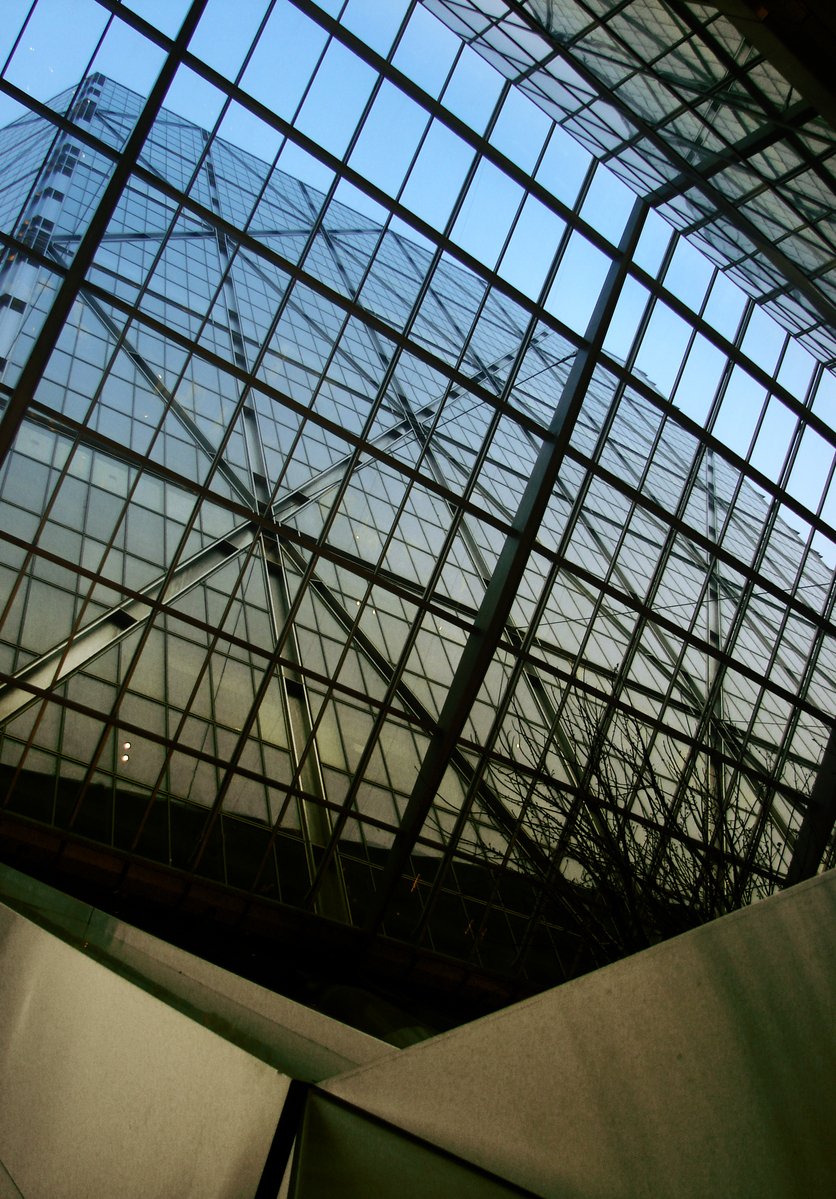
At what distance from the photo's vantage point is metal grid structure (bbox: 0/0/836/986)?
1473 cm

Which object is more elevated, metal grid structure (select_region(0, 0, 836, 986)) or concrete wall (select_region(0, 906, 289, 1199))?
metal grid structure (select_region(0, 0, 836, 986))

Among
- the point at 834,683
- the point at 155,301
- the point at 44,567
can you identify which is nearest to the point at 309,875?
the point at 44,567

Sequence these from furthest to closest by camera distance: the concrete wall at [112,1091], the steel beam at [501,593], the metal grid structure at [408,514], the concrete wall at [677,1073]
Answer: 1. the steel beam at [501,593]
2. the metal grid structure at [408,514]
3. the concrete wall at [112,1091]
4. the concrete wall at [677,1073]

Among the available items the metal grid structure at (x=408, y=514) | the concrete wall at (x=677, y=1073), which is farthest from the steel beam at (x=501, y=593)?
the concrete wall at (x=677, y=1073)

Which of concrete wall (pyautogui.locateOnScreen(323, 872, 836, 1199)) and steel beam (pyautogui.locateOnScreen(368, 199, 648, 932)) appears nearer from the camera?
concrete wall (pyautogui.locateOnScreen(323, 872, 836, 1199))

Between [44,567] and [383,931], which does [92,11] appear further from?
[383,931]

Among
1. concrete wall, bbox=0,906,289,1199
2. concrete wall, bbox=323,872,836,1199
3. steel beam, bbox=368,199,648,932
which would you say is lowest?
concrete wall, bbox=0,906,289,1199

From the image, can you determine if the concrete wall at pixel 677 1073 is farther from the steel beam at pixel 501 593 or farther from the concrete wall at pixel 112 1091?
the steel beam at pixel 501 593

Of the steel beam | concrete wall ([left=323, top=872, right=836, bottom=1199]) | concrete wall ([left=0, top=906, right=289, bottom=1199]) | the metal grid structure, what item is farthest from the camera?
the steel beam

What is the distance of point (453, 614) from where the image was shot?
1775 centimetres

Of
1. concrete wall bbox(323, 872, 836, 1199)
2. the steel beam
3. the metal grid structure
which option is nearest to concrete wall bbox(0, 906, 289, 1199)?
concrete wall bbox(323, 872, 836, 1199)

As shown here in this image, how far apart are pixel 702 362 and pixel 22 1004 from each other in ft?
60.0

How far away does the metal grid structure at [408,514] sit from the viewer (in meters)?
14.7

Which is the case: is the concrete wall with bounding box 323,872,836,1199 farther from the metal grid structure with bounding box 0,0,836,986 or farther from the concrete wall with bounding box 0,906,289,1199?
the metal grid structure with bounding box 0,0,836,986
